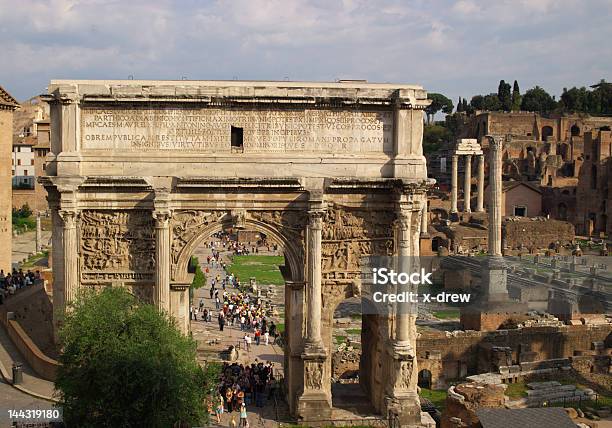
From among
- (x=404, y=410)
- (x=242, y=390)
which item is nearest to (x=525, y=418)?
(x=404, y=410)

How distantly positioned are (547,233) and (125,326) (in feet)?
182

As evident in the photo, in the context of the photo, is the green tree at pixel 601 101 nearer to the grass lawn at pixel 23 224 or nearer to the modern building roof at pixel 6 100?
the grass lawn at pixel 23 224

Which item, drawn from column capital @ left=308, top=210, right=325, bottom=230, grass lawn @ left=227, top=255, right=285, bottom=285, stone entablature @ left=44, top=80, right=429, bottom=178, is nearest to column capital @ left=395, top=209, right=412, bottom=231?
stone entablature @ left=44, top=80, right=429, bottom=178

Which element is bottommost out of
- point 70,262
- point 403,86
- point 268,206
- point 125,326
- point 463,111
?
point 125,326

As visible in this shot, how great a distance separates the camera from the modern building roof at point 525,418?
1591 cm

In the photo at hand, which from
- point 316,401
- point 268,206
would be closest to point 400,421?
point 316,401

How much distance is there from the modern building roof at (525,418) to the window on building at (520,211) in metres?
61.3

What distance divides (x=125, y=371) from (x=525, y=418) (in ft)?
27.8

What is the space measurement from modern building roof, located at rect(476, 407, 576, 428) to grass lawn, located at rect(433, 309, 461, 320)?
2142 cm

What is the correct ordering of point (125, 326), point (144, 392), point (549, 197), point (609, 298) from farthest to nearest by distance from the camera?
point (549, 197), point (609, 298), point (125, 326), point (144, 392)

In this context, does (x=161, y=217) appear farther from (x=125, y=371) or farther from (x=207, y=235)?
(x=125, y=371)

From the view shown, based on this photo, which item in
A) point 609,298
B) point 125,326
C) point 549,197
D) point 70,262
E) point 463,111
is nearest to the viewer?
point 125,326

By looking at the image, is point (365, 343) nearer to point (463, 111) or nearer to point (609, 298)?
point (609, 298)

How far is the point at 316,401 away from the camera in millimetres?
17453
